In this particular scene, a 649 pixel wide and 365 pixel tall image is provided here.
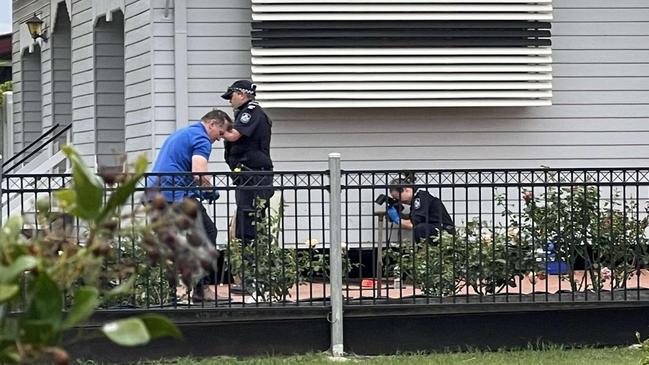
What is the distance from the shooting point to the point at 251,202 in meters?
8.86

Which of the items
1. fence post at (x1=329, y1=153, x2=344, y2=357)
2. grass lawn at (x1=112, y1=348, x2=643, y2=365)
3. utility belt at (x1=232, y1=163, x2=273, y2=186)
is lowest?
grass lawn at (x1=112, y1=348, x2=643, y2=365)

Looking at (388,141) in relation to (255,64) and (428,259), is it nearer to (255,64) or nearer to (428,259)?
(255,64)

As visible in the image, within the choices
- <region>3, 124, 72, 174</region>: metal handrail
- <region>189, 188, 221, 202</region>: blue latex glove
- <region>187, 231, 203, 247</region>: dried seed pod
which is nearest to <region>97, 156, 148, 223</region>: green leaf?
<region>187, 231, 203, 247</region>: dried seed pod

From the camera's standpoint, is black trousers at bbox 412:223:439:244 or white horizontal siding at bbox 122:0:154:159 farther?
white horizontal siding at bbox 122:0:154:159

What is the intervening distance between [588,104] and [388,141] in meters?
1.93

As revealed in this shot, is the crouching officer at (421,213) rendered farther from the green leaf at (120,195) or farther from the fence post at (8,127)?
the fence post at (8,127)

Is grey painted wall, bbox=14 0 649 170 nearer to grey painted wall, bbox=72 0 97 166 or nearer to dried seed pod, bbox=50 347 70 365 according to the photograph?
grey painted wall, bbox=72 0 97 166

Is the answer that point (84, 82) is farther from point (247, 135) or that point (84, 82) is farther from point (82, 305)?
point (82, 305)

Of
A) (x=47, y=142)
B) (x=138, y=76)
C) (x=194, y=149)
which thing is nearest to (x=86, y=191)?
(x=194, y=149)

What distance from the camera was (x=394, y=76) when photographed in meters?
12.4

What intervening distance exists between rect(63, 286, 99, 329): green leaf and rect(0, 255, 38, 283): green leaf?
3.5 inches

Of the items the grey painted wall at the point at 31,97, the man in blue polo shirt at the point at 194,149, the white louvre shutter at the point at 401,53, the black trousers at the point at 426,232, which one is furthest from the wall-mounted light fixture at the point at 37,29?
the black trousers at the point at 426,232

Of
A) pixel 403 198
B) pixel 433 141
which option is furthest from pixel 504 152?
pixel 403 198

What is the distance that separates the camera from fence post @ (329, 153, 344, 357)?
860 cm
